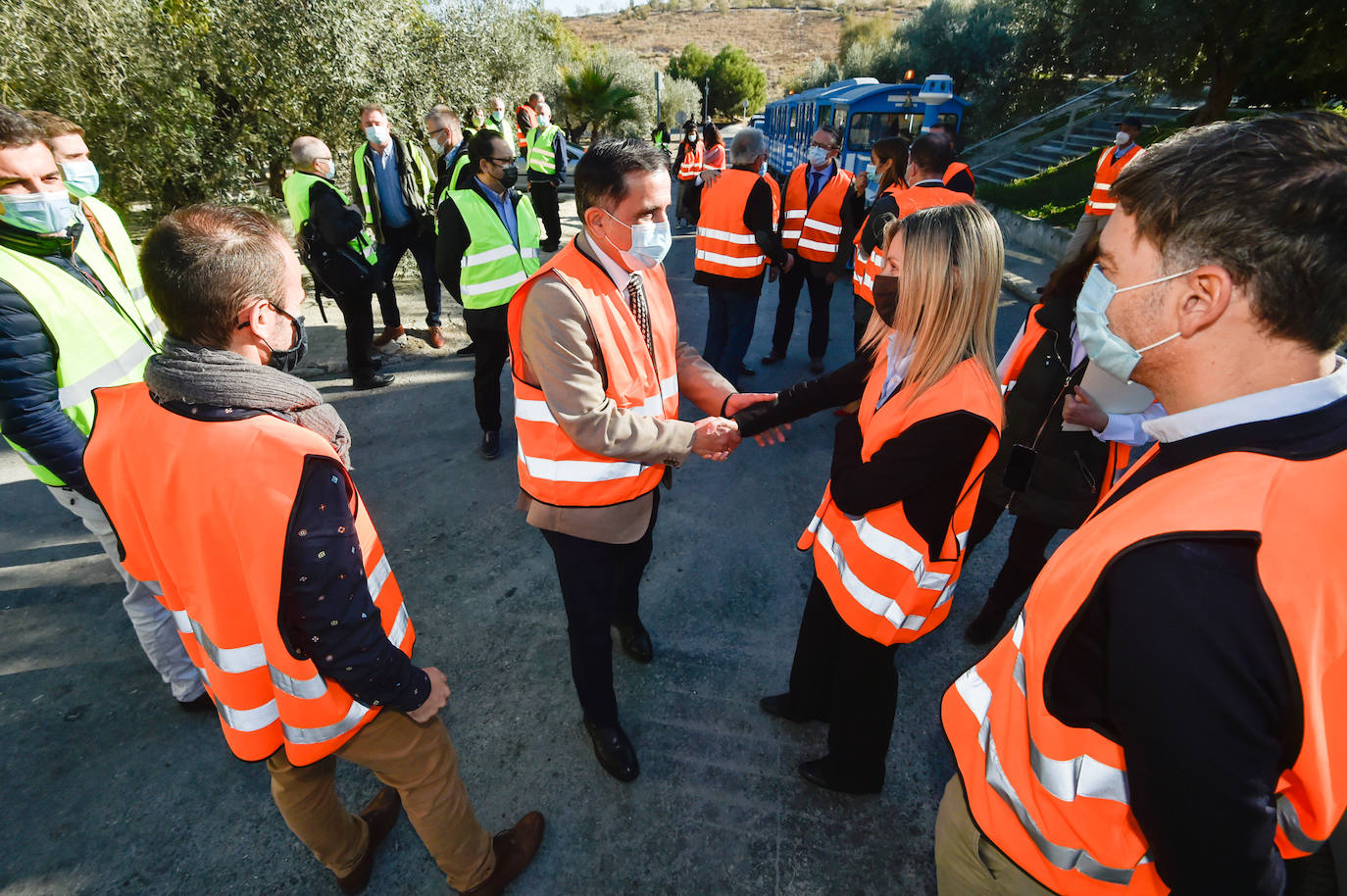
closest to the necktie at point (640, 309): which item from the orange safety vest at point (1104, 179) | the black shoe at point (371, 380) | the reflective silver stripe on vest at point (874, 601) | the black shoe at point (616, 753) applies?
the reflective silver stripe on vest at point (874, 601)

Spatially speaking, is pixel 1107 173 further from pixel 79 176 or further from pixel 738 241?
pixel 79 176

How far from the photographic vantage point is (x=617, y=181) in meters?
2.03

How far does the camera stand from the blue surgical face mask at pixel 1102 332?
113 centimetres

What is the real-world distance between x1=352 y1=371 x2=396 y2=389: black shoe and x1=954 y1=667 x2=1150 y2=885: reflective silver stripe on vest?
5.42m

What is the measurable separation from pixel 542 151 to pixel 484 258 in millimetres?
5587

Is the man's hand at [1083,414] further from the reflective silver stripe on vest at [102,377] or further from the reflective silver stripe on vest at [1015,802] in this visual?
the reflective silver stripe on vest at [102,377]

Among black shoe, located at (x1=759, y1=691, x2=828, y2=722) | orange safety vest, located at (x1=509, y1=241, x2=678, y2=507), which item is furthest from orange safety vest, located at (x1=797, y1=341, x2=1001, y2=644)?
black shoe, located at (x1=759, y1=691, x2=828, y2=722)

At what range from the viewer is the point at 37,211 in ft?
7.34

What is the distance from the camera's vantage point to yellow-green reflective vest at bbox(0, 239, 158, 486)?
2.18 m

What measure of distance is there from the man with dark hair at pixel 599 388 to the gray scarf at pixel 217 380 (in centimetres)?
70

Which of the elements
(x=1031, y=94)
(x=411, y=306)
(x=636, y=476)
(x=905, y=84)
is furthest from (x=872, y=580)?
(x=1031, y=94)

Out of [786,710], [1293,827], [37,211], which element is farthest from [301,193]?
[1293,827]

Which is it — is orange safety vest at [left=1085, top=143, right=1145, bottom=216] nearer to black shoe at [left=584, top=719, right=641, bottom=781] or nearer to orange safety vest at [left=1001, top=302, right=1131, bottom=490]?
orange safety vest at [left=1001, top=302, right=1131, bottom=490]

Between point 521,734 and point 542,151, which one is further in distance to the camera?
point 542,151
